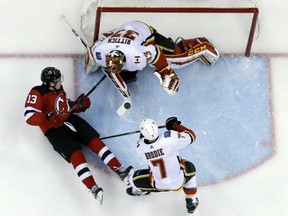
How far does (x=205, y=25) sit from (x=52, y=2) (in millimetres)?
1052

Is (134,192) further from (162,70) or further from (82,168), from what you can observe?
(162,70)

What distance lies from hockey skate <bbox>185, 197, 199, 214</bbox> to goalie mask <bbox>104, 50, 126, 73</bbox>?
2.88 feet

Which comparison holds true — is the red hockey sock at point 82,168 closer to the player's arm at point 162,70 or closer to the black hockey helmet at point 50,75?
the black hockey helmet at point 50,75

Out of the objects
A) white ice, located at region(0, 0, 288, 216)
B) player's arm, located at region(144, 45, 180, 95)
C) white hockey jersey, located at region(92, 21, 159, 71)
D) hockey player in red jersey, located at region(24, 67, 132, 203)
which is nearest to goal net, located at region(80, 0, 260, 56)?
white ice, located at region(0, 0, 288, 216)

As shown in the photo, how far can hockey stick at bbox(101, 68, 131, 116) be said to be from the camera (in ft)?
16.6

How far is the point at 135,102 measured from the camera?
524 centimetres

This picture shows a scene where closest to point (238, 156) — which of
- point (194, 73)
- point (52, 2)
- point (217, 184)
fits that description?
point (217, 184)

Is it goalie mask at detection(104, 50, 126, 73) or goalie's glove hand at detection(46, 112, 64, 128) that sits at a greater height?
goalie mask at detection(104, 50, 126, 73)

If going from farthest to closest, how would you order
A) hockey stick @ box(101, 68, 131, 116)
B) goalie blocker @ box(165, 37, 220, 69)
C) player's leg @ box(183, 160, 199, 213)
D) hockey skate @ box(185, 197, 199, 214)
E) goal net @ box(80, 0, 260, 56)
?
goal net @ box(80, 0, 260, 56) → goalie blocker @ box(165, 37, 220, 69) → hockey stick @ box(101, 68, 131, 116) → hockey skate @ box(185, 197, 199, 214) → player's leg @ box(183, 160, 199, 213)

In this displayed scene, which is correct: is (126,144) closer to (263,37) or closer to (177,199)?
(177,199)

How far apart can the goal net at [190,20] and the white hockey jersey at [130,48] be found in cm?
33

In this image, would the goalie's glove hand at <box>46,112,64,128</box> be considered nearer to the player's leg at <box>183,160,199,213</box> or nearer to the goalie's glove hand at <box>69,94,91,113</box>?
the goalie's glove hand at <box>69,94,91,113</box>

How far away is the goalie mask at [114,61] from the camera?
4.83 meters

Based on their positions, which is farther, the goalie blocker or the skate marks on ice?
the goalie blocker
